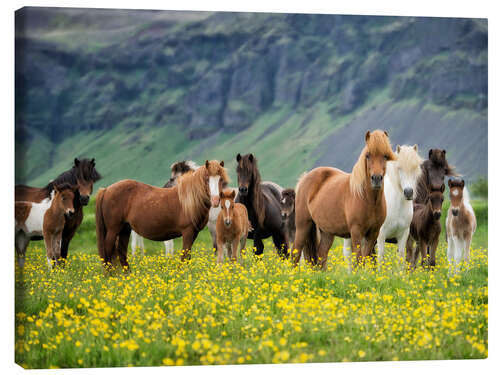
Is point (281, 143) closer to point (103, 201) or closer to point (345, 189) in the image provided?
point (345, 189)

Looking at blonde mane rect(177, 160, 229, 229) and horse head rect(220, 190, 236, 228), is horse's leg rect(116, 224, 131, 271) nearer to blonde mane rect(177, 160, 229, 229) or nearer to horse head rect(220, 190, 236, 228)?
blonde mane rect(177, 160, 229, 229)

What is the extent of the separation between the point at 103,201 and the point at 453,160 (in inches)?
212

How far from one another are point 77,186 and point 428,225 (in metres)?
5.39

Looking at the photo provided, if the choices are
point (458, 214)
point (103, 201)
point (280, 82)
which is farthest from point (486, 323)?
point (103, 201)

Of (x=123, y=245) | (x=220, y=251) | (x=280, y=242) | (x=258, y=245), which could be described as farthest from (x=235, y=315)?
(x=280, y=242)

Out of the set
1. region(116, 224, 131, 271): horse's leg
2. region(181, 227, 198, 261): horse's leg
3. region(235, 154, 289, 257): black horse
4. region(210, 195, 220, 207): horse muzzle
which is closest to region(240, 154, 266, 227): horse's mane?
region(235, 154, 289, 257): black horse

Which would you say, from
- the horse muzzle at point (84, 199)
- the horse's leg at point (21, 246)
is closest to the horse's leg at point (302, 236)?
the horse muzzle at point (84, 199)

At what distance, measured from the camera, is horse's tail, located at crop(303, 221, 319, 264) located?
35.0 feet

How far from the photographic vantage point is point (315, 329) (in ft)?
25.3

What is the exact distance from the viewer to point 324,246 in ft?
34.4

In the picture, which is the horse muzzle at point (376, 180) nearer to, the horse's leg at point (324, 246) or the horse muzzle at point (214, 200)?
the horse's leg at point (324, 246)

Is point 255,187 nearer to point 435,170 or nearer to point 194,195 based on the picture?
point 194,195

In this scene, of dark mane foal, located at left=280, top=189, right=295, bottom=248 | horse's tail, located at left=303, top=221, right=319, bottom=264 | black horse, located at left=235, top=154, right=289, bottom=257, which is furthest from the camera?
dark mane foal, located at left=280, top=189, right=295, bottom=248

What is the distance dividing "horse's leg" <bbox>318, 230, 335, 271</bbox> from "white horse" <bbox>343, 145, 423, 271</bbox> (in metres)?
0.46
